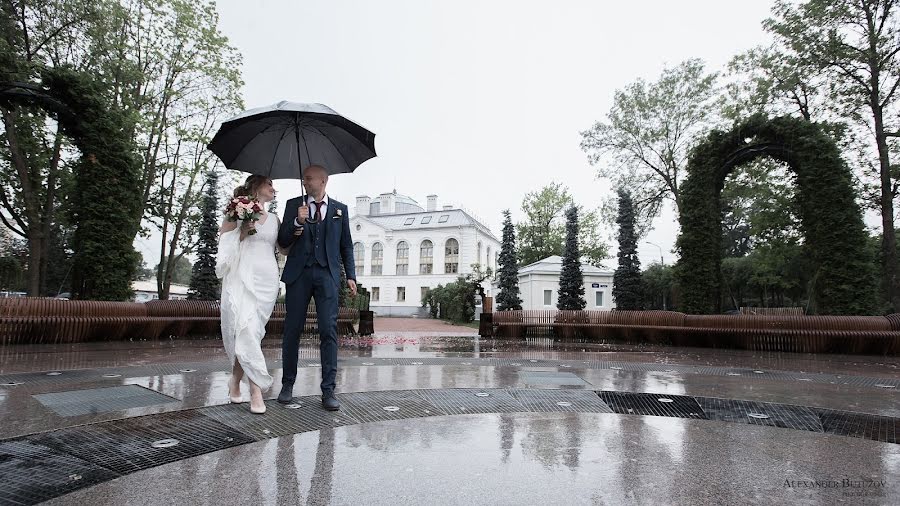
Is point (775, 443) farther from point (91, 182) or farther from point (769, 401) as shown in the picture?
point (91, 182)

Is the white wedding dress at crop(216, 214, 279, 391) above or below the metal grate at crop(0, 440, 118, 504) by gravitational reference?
above

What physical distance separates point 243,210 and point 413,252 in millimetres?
53509

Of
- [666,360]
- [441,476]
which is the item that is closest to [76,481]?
[441,476]

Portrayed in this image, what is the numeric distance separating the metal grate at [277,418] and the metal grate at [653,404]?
7.87 ft

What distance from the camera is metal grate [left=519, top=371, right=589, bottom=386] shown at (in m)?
5.75

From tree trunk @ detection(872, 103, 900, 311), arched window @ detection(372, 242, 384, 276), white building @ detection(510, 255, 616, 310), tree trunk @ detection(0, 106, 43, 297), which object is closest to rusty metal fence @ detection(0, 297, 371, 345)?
tree trunk @ detection(0, 106, 43, 297)

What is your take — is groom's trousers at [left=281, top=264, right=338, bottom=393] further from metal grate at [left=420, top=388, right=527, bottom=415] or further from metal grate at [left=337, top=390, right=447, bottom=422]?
metal grate at [left=420, top=388, right=527, bottom=415]

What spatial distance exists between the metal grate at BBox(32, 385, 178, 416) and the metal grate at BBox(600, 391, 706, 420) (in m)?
3.89

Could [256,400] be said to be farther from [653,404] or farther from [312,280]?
[653,404]

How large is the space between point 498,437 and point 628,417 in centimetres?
131

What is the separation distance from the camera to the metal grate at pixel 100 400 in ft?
12.3

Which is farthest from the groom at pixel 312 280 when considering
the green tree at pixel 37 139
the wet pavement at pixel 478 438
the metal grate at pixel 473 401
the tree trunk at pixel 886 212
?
the tree trunk at pixel 886 212

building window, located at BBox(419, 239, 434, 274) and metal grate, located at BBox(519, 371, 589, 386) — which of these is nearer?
metal grate, located at BBox(519, 371, 589, 386)

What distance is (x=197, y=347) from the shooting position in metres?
9.68
